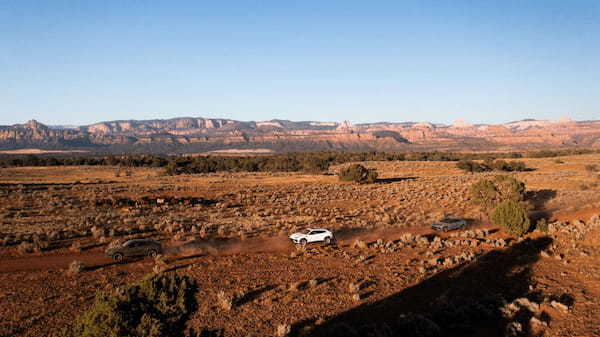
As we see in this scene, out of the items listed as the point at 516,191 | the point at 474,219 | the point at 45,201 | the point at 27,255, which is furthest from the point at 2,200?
the point at 516,191

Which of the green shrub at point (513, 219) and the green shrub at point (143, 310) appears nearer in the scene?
the green shrub at point (143, 310)

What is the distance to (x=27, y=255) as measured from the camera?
20.3 metres

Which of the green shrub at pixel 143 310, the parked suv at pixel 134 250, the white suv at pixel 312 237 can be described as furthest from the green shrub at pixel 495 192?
the green shrub at pixel 143 310

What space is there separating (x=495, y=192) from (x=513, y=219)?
11547 millimetres

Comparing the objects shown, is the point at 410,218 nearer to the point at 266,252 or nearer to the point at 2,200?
the point at 266,252

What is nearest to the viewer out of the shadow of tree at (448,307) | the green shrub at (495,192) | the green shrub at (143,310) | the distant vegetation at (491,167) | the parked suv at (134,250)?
the green shrub at (143,310)

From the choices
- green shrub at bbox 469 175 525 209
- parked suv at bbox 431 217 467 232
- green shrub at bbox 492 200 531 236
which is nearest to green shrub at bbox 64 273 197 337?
parked suv at bbox 431 217 467 232

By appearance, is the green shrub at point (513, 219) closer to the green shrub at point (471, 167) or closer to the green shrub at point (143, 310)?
the green shrub at point (143, 310)

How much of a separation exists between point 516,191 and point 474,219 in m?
7.61

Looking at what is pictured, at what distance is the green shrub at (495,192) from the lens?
35.1 meters

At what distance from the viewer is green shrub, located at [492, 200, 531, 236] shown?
80.0 ft

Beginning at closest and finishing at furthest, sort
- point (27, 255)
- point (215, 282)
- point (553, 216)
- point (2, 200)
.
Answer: point (215, 282), point (27, 255), point (553, 216), point (2, 200)

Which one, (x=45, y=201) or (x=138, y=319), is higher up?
(x=138, y=319)

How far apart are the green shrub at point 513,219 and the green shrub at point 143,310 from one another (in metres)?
21.7
